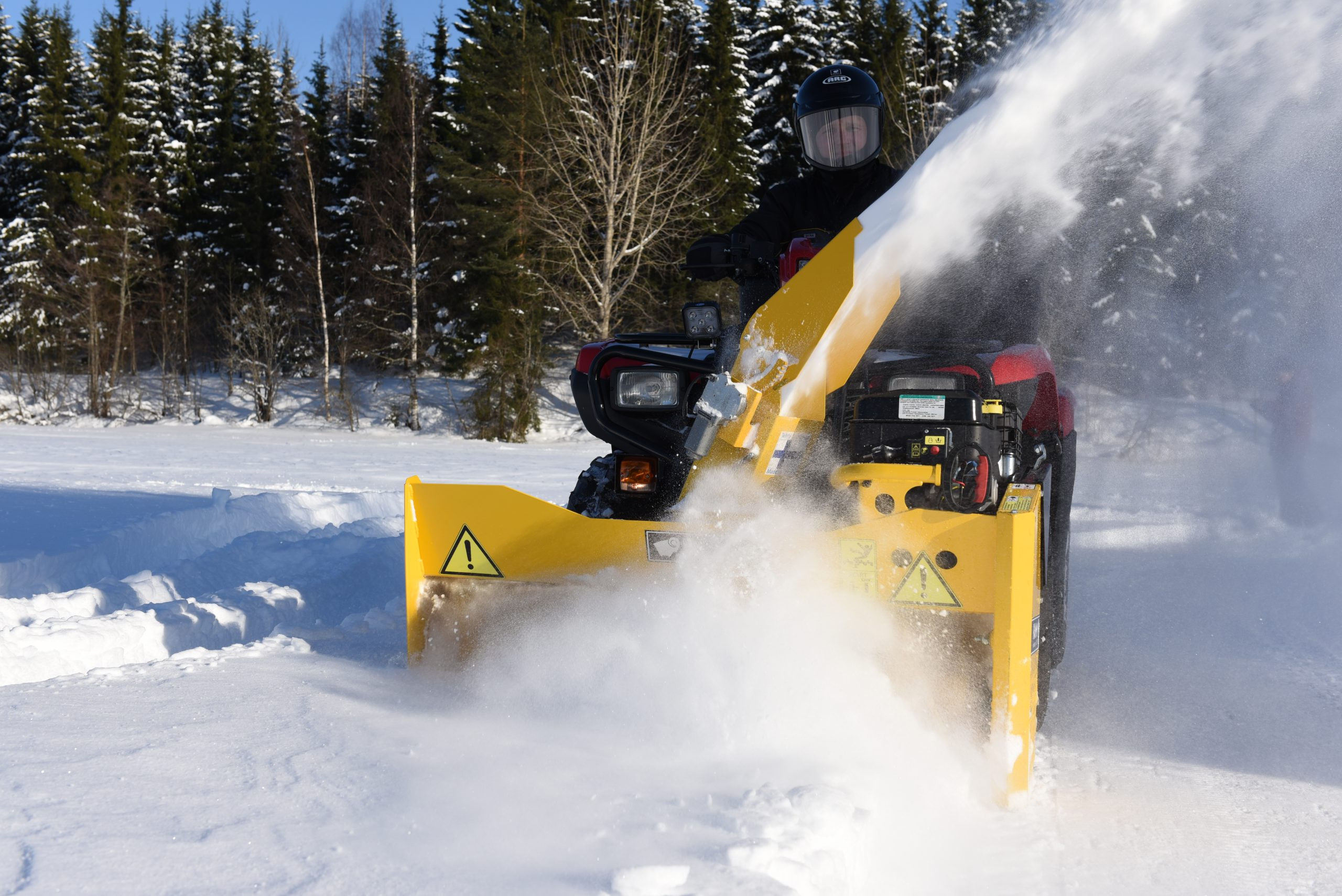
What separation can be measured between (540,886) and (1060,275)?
1381 cm

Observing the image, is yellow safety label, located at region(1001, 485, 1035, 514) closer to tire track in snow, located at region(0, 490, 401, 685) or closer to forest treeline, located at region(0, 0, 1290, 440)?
tire track in snow, located at region(0, 490, 401, 685)

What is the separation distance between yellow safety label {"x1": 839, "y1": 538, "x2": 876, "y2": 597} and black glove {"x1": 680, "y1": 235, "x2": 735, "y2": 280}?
1099 millimetres

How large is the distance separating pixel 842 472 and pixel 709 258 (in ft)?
3.28

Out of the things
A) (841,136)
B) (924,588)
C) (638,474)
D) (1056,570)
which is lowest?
(1056,570)

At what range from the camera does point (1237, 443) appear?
11.1 meters

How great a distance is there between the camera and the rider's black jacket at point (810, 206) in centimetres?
378

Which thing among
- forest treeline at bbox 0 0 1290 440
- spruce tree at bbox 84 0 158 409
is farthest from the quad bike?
spruce tree at bbox 84 0 158 409

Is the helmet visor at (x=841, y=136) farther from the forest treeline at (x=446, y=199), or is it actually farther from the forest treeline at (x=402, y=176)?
the forest treeline at (x=402, y=176)

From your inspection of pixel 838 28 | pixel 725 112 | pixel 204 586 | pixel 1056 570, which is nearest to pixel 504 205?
pixel 725 112

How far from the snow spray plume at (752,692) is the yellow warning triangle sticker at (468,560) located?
0.70ft

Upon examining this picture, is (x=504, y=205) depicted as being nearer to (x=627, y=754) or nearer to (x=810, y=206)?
(x=810, y=206)

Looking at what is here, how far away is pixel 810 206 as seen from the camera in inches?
154

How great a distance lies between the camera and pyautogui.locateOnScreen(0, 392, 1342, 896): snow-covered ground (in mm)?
1991

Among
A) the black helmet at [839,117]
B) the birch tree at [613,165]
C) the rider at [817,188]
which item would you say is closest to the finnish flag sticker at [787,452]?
the rider at [817,188]
